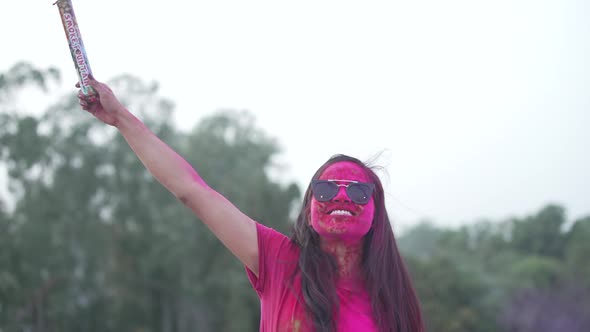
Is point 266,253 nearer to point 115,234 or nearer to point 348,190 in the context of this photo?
point 348,190

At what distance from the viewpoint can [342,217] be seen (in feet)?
8.88

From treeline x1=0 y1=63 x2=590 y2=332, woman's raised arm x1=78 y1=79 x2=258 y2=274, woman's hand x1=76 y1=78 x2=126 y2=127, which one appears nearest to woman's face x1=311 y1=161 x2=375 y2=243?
woman's raised arm x1=78 y1=79 x2=258 y2=274

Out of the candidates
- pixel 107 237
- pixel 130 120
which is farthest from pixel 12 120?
pixel 130 120

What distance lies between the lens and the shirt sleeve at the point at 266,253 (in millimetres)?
2645

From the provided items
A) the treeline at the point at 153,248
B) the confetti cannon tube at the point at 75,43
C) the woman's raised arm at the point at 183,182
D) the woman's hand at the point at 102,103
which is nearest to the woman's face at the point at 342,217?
the woman's raised arm at the point at 183,182

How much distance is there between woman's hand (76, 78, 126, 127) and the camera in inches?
106

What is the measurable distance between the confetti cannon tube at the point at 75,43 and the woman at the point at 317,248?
32mm

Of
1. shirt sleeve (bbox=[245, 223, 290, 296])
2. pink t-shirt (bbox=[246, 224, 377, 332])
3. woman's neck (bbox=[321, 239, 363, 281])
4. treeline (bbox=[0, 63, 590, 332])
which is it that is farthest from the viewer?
treeline (bbox=[0, 63, 590, 332])

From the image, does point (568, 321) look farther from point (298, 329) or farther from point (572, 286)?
point (298, 329)

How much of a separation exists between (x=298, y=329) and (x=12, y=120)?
20.4 m

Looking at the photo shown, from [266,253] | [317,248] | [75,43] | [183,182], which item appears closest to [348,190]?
[317,248]

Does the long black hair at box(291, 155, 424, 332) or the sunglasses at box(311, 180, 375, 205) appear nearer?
the long black hair at box(291, 155, 424, 332)

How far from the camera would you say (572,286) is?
30.9 m

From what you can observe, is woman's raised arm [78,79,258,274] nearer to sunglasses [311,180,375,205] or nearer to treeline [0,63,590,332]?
sunglasses [311,180,375,205]
